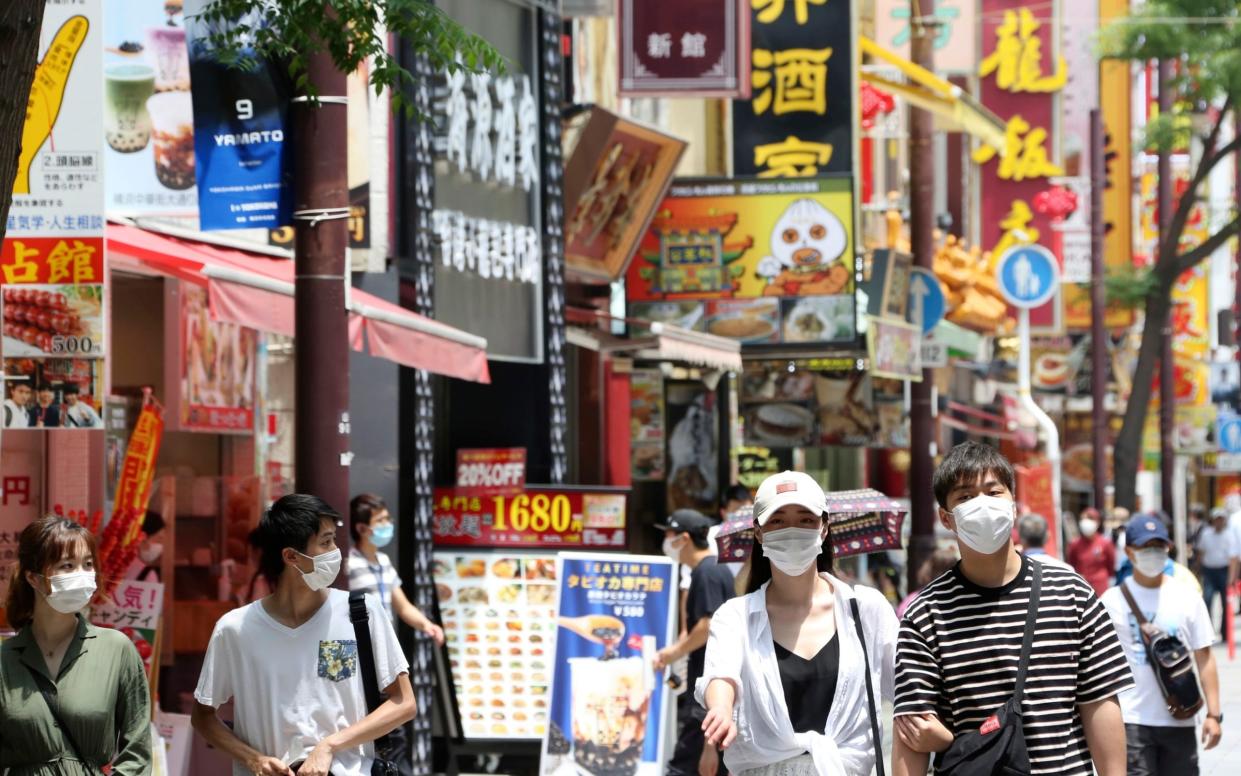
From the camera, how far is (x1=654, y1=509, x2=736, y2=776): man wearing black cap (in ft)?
34.3

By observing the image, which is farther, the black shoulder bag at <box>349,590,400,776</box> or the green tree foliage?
the green tree foliage

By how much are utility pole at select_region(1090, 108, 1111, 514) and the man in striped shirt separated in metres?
25.4

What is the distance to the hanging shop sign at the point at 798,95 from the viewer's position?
19906mm

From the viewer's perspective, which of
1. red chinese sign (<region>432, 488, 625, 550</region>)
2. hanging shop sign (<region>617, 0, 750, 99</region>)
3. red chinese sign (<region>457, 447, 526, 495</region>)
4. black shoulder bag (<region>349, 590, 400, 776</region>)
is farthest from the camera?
hanging shop sign (<region>617, 0, 750, 99</region>)

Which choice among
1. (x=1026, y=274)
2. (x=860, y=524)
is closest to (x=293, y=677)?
(x=860, y=524)

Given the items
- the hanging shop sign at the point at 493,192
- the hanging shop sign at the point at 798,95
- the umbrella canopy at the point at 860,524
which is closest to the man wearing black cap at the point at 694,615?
the umbrella canopy at the point at 860,524

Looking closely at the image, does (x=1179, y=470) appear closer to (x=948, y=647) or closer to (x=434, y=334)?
(x=434, y=334)

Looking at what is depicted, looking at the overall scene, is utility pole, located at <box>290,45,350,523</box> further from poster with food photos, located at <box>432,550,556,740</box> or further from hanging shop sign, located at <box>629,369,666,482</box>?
hanging shop sign, located at <box>629,369,666,482</box>

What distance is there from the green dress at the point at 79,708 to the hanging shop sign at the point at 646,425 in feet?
47.1

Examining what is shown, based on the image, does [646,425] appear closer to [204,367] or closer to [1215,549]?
[204,367]

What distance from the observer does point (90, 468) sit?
10.9 meters

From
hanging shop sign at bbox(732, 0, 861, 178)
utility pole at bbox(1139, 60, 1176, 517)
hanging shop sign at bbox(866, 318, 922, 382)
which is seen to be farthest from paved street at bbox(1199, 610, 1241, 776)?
utility pole at bbox(1139, 60, 1176, 517)

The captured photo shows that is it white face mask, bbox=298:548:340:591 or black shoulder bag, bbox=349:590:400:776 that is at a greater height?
white face mask, bbox=298:548:340:591

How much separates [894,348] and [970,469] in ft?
50.9
